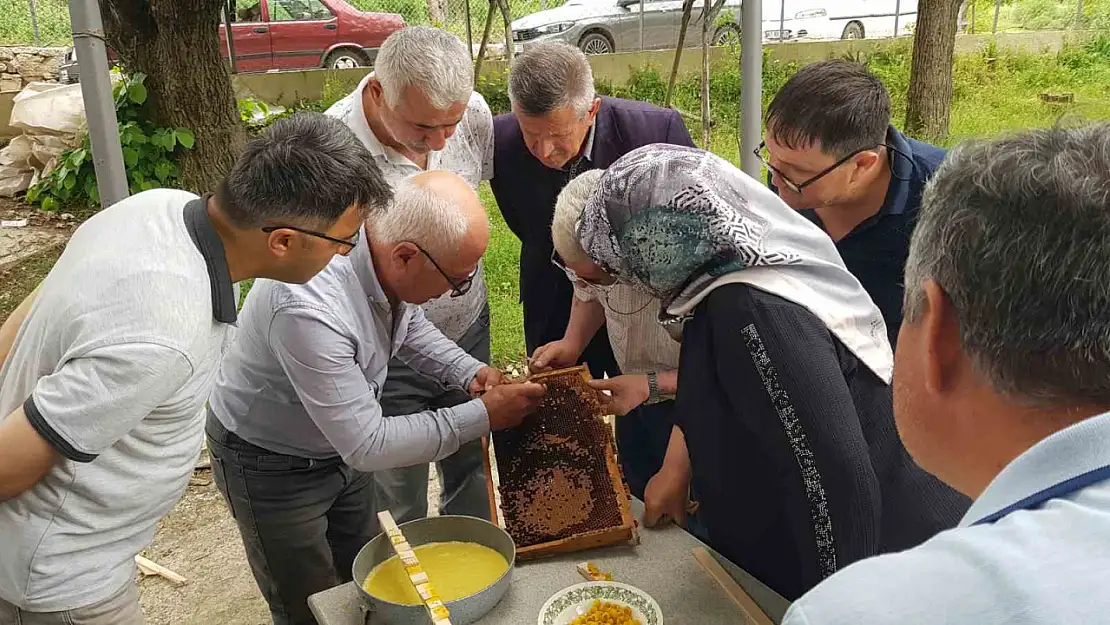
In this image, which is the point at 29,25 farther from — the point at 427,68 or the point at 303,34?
the point at 427,68

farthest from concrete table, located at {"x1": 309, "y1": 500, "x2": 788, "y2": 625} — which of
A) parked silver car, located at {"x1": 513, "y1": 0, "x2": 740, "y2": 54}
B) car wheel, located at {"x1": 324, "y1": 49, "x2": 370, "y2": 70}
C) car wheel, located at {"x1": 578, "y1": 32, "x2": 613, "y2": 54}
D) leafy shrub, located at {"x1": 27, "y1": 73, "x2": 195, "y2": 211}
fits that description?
car wheel, located at {"x1": 578, "y1": 32, "x2": 613, "y2": 54}

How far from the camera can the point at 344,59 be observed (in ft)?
39.4

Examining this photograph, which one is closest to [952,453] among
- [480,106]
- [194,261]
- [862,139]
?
[194,261]

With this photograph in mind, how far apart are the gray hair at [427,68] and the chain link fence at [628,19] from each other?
28.6 ft

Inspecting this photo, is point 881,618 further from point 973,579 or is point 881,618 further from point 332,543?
point 332,543

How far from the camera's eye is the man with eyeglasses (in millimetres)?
2387

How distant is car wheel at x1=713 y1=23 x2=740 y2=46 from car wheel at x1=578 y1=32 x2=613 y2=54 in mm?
1637

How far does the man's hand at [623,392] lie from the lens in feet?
7.62

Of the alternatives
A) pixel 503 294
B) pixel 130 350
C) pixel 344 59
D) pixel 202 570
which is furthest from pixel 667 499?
pixel 344 59

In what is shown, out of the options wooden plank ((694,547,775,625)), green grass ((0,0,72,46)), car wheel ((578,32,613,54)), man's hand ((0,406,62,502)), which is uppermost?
green grass ((0,0,72,46))

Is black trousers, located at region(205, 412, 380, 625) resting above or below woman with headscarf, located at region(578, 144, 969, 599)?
below

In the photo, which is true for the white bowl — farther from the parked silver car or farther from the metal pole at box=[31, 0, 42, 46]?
the parked silver car

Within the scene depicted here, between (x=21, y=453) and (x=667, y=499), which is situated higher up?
(x=21, y=453)

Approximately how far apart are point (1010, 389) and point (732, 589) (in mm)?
1017
